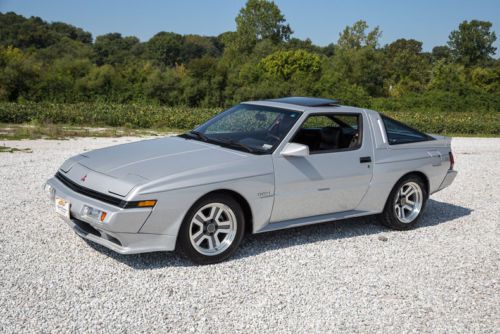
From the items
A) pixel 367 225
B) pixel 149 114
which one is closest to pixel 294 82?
pixel 149 114

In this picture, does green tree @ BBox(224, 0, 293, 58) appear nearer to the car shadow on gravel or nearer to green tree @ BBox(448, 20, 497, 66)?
green tree @ BBox(448, 20, 497, 66)

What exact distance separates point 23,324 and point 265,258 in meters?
2.45

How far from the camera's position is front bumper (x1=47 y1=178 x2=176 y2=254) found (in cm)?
448

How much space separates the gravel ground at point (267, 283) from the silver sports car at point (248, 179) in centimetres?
31

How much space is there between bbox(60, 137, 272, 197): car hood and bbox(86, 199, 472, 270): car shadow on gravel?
84 cm

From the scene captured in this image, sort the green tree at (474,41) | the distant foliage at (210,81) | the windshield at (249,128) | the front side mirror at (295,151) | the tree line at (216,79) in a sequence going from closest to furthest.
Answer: the front side mirror at (295,151), the windshield at (249,128), the distant foliage at (210,81), the tree line at (216,79), the green tree at (474,41)

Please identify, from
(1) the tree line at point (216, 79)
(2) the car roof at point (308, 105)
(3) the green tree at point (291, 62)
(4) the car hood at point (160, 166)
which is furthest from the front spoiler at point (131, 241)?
(3) the green tree at point (291, 62)

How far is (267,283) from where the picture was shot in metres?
4.74

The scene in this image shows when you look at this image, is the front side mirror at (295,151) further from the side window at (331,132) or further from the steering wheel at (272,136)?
the side window at (331,132)

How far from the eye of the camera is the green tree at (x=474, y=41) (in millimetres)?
90688

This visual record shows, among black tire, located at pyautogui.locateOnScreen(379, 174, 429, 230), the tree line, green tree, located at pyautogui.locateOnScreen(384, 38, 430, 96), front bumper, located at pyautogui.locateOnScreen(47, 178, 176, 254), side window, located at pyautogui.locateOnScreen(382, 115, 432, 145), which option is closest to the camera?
front bumper, located at pyautogui.locateOnScreen(47, 178, 176, 254)

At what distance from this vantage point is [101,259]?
5.06 meters

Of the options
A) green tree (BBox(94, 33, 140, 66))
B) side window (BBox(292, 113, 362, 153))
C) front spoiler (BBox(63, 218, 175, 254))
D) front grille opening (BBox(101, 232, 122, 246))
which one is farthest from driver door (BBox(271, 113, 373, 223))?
green tree (BBox(94, 33, 140, 66))

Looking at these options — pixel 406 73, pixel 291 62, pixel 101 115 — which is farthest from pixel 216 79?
pixel 406 73
